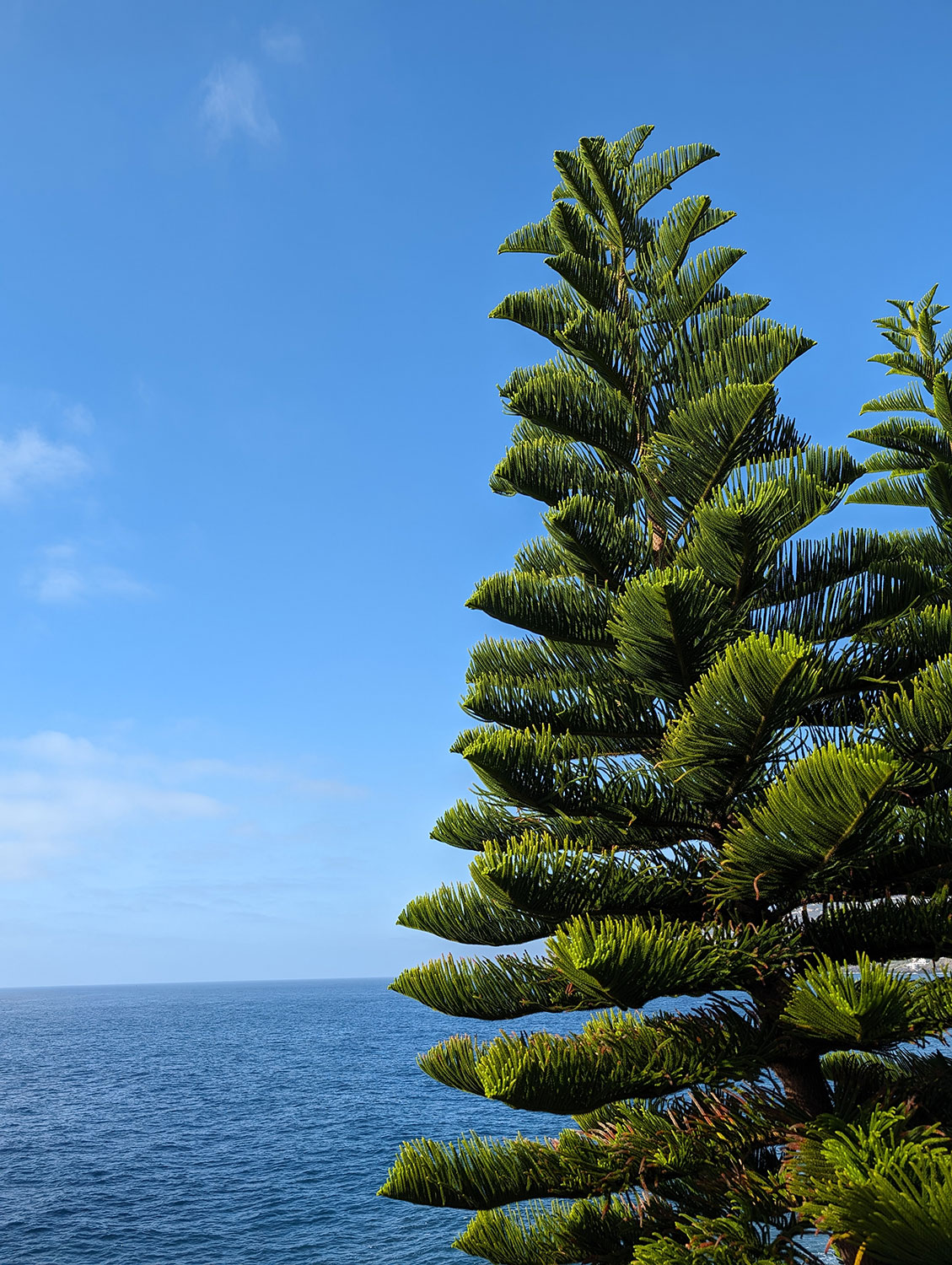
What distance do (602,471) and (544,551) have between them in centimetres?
55

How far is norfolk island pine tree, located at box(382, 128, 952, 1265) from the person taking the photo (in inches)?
112

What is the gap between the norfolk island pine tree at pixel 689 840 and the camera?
2.86 metres

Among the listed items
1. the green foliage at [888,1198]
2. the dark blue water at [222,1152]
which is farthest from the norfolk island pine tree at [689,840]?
the dark blue water at [222,1152]

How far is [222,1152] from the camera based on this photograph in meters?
22.4

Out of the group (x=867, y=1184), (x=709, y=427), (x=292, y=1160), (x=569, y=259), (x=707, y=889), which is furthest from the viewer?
(x=292, y=1160)

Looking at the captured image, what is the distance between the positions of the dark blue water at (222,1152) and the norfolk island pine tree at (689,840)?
509 inches

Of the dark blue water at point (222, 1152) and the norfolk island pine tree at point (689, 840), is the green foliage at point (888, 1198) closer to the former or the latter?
the norfolk island pine tree at point (689, 840)

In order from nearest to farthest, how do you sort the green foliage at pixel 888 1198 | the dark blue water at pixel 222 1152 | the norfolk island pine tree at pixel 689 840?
the green foliage at pixel 888 1198
the norfolk island pine tree at pixel 689 840
the dark blue water at pixel 222 1152

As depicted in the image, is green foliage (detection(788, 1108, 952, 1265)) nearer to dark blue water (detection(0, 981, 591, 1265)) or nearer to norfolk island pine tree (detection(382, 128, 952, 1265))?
norfolk island pine tree (detection(382, 128, 952, 1265))

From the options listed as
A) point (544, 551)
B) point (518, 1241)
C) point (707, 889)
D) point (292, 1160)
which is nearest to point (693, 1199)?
point (518, 1241)

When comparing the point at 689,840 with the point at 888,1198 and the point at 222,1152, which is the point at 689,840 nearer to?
the point at 888,1198

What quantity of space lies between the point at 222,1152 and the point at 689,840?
2400 centimetres

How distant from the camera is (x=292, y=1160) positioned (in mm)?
20938

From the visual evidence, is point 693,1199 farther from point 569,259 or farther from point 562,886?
point 569,259
